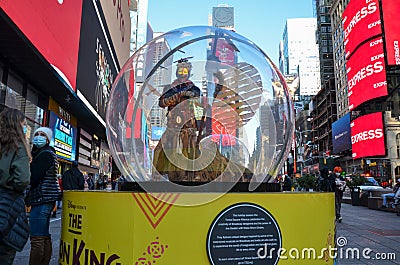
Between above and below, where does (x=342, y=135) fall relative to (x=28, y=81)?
above

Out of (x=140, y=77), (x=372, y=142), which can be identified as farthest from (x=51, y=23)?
(x=372, y=142)

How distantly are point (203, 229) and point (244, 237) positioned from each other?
0.95 ft

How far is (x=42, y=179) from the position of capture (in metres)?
3.42

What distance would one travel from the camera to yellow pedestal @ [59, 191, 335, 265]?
1.99m

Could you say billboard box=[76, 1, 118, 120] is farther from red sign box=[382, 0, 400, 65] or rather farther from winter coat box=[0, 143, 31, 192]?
red sign box=[382, 0, 400, 65]

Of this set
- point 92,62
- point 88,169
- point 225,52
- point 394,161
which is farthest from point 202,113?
point 394,161

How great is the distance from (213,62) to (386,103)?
48755 millimetres

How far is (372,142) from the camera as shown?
40.3 m

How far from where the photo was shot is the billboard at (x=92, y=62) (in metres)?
16.1

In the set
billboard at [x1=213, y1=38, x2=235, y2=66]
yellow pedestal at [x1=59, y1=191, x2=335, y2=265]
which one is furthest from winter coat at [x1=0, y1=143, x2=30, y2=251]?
billboard at [x1=213, y1=38, x2=235, y2=66]

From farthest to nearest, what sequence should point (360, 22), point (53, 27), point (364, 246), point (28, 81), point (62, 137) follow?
point (360, 22) < point (62, 137) < point (28, 81) < point (53, 27) < point (364, 246)

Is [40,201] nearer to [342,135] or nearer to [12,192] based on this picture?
[12,192]

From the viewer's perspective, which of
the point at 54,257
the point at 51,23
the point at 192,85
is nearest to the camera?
the point at 192,85

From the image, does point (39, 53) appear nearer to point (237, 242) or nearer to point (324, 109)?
point (237, 242)
